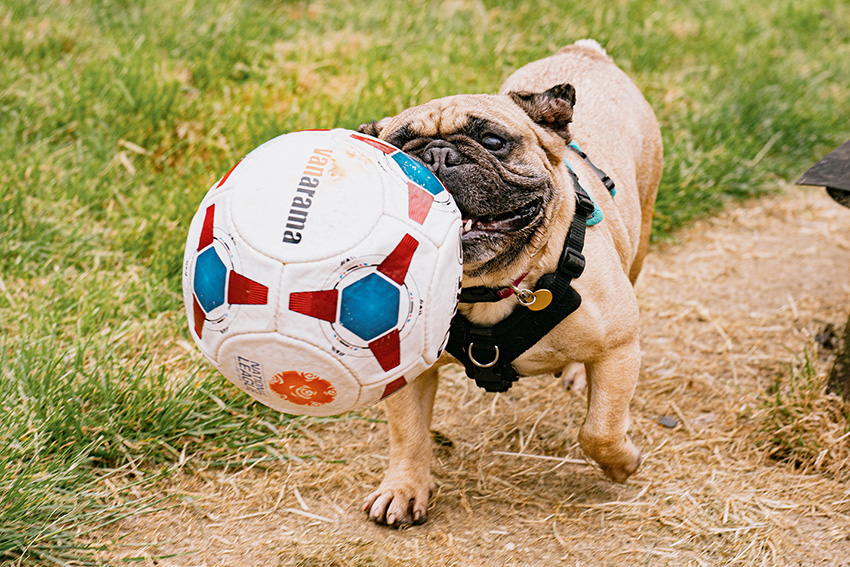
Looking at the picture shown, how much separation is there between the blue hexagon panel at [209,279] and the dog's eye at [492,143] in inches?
42.6

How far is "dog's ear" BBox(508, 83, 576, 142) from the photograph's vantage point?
3049 millimetres

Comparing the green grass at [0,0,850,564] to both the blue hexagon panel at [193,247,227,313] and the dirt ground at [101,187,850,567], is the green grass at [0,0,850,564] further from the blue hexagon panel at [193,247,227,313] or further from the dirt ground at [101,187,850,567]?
the blue hexagon panel at [193,247,227,313]

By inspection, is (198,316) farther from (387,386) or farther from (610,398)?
(610,398)

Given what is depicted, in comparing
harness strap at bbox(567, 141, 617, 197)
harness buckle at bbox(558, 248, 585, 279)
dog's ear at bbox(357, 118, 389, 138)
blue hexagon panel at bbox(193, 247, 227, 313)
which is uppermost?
blue hexagon panel at bbox(193, 247, 227, 313)

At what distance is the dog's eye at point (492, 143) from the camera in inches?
113

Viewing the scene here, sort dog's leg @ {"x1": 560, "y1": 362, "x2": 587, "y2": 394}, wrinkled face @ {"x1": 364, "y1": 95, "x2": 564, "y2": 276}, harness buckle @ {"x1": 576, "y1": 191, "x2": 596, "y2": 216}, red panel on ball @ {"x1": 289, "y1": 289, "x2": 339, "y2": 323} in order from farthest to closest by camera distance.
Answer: dog's leg @ {"x1": 560, "y1": 362, "x2": 587, "y2": 394}, harness buckle @ {"x1": 576, "y1": 191, "x2": 596, "y2": 216}, wrinkled face @ {"x1": 364, "y1": 95, "x2": 564, "y2": 276}, red panel on ball @ {"x1": 289, "y1": 289, "x2": 339, "y2": 323}

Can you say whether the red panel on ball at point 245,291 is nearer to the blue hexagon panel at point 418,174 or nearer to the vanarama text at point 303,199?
the vanarama text at point 303,199

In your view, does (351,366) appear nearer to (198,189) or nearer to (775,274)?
(198,189)

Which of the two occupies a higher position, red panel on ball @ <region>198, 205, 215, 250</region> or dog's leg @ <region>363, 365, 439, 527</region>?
red panel on ball @ <region>198, 205, 215, 250</region>

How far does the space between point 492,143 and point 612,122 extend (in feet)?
4.25

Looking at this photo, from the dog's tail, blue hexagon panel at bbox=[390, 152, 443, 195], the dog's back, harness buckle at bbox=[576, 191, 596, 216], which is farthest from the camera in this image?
the dog's tail

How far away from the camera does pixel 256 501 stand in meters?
3.33

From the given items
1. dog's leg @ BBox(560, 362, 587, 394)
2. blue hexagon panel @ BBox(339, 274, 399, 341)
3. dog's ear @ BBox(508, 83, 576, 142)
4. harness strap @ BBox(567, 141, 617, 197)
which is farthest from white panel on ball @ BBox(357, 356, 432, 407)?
dog's leg @ BBox(560, 362, 587, 394)

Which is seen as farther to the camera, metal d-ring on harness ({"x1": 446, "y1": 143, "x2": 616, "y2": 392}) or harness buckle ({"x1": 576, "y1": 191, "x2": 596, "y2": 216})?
harness buckle ({"x1": 576, "y1": 191, "x2": 596, "y2": 216})
